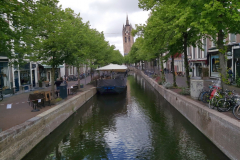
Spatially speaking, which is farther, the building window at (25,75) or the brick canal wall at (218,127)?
the building window at (25,75)

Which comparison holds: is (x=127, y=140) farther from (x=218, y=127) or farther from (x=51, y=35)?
(x=51, y=35)

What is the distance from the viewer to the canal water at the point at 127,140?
7242 millimetres

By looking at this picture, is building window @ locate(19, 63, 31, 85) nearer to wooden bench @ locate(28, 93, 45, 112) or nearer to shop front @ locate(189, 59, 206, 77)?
wooden bench @ locate(28, 93, 45, 112)

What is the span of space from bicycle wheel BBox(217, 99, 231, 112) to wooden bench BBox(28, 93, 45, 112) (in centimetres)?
849

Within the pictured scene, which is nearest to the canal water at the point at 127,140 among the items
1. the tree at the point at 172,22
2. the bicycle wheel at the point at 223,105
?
the bicycle wheel at the point at 223,105

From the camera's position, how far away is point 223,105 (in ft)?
27.1

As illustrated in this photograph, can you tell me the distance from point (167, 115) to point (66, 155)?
7.04 metres

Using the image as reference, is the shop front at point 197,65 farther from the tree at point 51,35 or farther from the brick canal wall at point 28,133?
the brick canal wall at point 28,133

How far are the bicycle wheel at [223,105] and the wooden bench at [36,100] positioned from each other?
27.9ft

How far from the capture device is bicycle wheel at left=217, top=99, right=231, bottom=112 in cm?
823

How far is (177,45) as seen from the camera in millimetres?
16094

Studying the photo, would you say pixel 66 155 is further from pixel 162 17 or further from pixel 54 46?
pixel 162 17

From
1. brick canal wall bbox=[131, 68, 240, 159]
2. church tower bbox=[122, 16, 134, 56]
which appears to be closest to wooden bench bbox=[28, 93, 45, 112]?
brick canal wall bbox=[131, 68, 240, 159]

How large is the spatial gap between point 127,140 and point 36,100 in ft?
17.4
